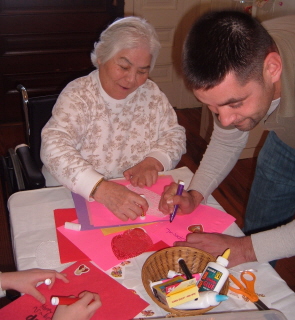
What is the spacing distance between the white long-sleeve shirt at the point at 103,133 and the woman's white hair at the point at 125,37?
120 millimetres

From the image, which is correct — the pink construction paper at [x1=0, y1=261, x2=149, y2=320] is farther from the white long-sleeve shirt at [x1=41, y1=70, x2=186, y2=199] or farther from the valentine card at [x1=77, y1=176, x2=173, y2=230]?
the white long-sleeve shirt at [x1=41, y1=70, x2=186, y2=199]

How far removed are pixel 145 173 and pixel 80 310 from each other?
0.66 meters

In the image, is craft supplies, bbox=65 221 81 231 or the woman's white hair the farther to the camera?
the woman's white hair

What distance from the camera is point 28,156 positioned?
1.61 m

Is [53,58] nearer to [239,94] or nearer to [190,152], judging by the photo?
[190,152]

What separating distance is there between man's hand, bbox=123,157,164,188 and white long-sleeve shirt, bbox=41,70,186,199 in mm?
42

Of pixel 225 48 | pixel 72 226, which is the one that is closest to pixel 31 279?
pixel 72 226

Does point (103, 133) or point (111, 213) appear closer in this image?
point (111, 213)

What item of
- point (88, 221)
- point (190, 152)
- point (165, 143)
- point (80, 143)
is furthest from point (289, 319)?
point (190, 152)

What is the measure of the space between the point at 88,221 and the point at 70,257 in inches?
6.6

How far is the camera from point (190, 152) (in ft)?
11.5

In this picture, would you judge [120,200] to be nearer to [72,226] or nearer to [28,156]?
[72,226]

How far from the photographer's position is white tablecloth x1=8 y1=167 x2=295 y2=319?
37.4 inches

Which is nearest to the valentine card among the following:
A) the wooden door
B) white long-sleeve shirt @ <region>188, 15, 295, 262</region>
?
white long-sleeve shirt @ <region>188, 15, 295, 262</region>
